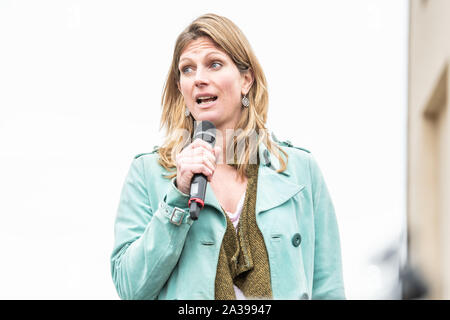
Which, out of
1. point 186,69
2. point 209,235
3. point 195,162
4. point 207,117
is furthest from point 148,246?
point 186,69

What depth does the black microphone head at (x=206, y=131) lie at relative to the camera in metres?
2.24

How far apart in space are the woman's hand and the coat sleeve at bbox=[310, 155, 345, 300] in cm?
46

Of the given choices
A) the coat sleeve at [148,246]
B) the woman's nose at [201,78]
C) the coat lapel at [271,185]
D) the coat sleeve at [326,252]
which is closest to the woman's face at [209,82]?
the woman's nose at [201,78]

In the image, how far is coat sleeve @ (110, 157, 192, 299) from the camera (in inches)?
86.3

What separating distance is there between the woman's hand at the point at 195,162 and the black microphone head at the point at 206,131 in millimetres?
76

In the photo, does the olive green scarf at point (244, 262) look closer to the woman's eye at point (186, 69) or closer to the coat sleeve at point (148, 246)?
the coat sleeve at point (148, 246)

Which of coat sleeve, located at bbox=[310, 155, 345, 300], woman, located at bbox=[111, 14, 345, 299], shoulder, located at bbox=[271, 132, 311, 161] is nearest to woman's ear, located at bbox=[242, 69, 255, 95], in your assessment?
woman, located at bbox=[111, 14, 345, 299]

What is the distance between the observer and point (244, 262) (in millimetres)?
2252

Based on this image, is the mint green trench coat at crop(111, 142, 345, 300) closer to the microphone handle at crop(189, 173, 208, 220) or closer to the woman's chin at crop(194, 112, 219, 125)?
the microphone handle at crop(189, 173, 208, 220)

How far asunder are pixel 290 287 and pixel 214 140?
46 cm

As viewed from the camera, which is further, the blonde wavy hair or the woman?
the blonde wavy hair

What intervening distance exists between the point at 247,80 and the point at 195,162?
19.4 inches
